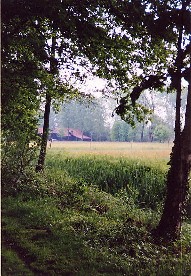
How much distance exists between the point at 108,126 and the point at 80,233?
132 ft

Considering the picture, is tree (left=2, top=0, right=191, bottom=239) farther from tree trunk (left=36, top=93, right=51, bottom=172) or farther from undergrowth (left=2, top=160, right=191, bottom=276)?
tree trunk (left=36, top=93, right=51, bottom=172)

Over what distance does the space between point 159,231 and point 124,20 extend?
6.06 m

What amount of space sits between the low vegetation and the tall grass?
0.07 m

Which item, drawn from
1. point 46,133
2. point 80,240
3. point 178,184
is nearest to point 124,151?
point 46,133

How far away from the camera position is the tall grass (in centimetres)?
A: 1354

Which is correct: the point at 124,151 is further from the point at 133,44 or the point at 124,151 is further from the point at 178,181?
the point at 178,181

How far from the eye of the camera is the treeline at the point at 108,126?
37625mm

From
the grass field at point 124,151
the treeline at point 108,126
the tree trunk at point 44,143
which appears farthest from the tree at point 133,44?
the treeline at point 108,126

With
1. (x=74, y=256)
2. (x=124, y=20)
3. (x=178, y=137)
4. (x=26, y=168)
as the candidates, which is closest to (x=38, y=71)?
(x=124, y=20)

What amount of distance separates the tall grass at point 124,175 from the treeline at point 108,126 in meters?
9.84

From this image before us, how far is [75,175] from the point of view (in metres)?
16.3

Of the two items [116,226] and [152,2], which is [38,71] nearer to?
[152,2]

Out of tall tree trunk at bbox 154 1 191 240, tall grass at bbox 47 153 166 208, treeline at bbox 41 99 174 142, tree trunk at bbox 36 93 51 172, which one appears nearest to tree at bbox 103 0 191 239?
tall tree trunk at bbox 154 1 191 240

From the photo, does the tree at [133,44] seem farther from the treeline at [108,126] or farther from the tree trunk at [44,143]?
the treeline at [108,126]
